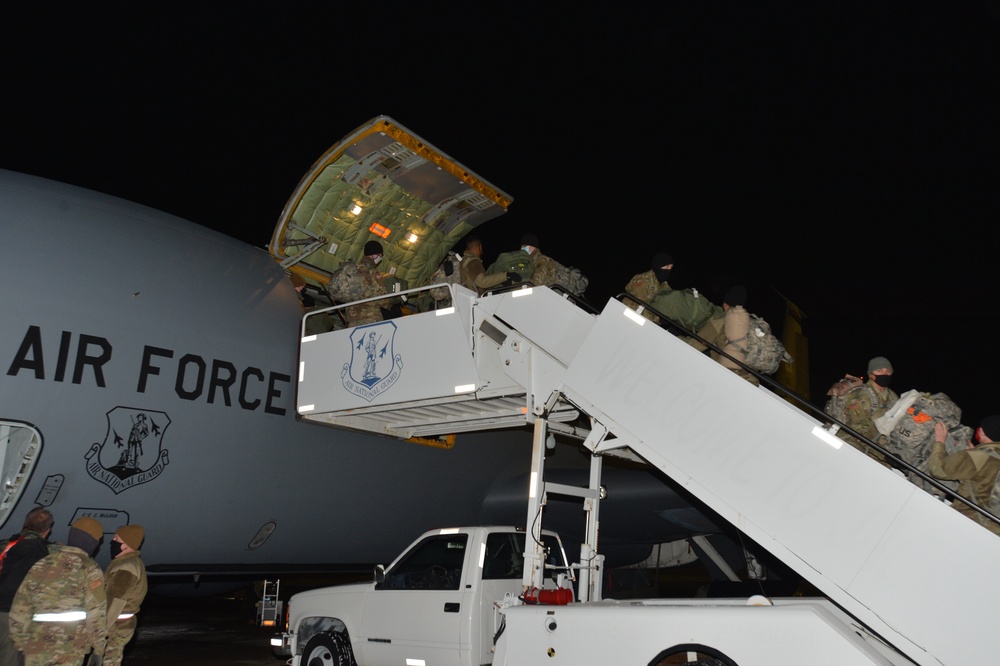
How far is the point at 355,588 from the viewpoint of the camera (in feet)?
26.8

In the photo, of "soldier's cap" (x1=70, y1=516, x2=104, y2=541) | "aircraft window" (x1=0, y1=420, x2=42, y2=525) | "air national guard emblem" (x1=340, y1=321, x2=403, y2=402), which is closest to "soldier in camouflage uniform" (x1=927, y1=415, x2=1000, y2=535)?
"air national guard emblem" (x1=340, y1=321, x2=403, y2=402)

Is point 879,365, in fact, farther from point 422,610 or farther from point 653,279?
point 422,610

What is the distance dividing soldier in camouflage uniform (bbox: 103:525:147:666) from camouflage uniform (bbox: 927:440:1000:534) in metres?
6.91

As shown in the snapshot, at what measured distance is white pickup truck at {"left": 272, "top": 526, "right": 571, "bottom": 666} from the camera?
23.5 ft

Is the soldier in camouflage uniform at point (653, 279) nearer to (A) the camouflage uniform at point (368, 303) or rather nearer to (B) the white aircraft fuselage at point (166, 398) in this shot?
(A) the camouflage uniform at point (368, 303)

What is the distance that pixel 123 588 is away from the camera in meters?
7.03

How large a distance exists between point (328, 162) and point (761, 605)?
25.1 feet

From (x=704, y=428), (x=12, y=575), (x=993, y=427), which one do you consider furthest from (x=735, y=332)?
(x=12, y=575)

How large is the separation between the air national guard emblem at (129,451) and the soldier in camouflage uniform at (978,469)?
298 inches

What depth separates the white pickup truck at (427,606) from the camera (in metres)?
7.17

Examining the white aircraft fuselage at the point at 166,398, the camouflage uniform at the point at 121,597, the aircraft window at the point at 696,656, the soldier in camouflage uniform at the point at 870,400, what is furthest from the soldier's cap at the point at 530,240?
the camouflage uniform at the point at 121,597

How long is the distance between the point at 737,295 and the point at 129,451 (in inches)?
255

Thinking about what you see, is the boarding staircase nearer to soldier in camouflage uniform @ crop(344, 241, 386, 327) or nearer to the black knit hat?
soldier in camouflage uniform @ crop(344, 241, 386, 327)

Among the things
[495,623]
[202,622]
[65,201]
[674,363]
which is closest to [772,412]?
[674,363]
